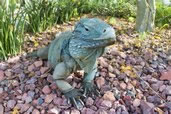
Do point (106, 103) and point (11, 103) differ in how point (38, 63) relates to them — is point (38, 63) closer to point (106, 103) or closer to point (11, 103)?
point (11, 103)

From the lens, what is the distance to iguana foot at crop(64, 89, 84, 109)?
Result: 2070 millimetres

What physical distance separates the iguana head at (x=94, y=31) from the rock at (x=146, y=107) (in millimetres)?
565

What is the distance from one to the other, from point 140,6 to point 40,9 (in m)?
0.90

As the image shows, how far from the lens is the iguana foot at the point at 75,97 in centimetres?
207

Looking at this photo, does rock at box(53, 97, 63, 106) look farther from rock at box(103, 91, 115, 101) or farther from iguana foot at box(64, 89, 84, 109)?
rock at box(103, 91, 115, 101)

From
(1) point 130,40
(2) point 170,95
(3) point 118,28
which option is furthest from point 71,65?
(3) point 118,28

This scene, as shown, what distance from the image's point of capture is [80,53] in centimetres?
193

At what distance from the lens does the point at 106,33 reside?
Result: 1.79m

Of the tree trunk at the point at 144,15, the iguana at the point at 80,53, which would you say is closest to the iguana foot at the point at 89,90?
the iguana at the point at 80,53

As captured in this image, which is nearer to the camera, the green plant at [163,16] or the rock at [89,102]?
the rock at [89,102]

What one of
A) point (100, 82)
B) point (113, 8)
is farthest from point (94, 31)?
point (113, 8)

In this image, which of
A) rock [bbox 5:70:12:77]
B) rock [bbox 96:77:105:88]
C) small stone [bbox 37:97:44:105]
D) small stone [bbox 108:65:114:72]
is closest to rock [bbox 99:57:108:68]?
small stone [bbox 108:65:114:72]

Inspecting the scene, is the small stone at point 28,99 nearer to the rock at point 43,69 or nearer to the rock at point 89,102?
the rock at point 43,69

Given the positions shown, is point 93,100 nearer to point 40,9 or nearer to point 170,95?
point 170,95
